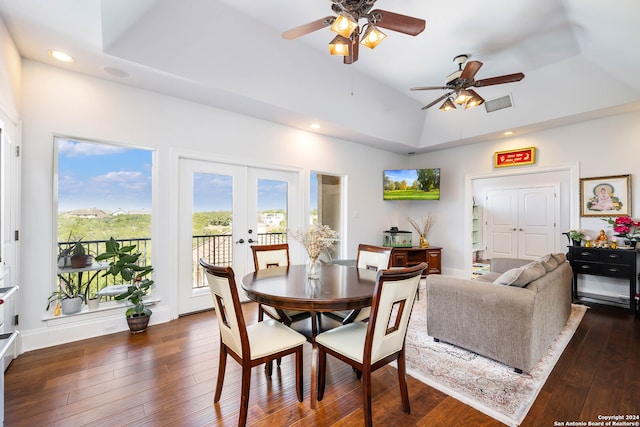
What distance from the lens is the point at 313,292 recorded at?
1.86 meters

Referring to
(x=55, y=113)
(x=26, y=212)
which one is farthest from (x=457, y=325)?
(x=55, y=113)

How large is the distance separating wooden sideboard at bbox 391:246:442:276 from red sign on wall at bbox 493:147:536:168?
194 centimetres

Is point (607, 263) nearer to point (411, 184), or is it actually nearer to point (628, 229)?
point (628, 229)

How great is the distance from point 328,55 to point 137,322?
3765mm

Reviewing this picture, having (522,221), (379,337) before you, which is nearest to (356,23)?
(379,337)

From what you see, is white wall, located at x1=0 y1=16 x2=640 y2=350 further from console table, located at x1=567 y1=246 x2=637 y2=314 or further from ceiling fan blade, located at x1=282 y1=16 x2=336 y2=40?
ceiling fan blade, located at x1=282 y1=16 x2=336 y2=40

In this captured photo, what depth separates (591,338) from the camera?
9.32 feet

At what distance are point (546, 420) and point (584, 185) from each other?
4013 mm

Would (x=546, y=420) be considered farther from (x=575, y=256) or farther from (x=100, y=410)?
(x=575, y=256)

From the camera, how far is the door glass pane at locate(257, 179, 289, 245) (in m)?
4.25

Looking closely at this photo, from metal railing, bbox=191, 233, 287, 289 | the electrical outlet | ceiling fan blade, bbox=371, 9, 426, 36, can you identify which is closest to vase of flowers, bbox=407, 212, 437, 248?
metal railing, bbox=191, 233, 287, 289

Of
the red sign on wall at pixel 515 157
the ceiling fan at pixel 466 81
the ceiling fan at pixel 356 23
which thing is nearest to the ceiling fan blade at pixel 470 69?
the ceiling fan at pixel 466 81

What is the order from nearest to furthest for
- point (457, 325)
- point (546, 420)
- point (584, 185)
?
point (546, 420) < point (457, 325) < point (584, 185)

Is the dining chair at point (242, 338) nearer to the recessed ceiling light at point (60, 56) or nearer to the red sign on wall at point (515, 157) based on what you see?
the recessed ceiling light at point (60, 56)
